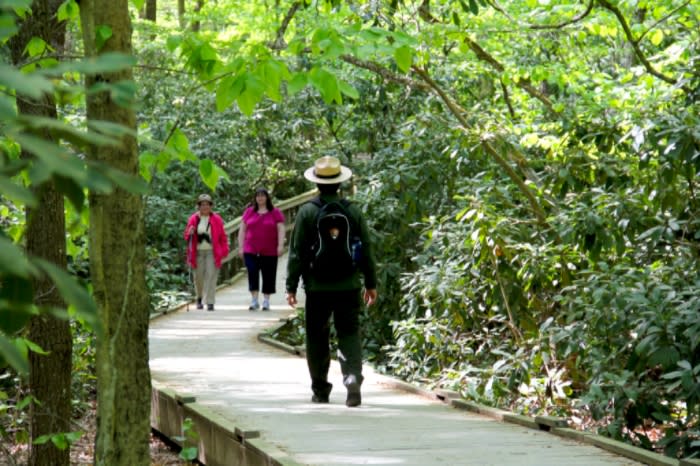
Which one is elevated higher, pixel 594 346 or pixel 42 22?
pixel 42 22

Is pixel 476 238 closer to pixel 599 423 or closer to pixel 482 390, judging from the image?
pixel 482 390

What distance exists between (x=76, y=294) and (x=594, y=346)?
9.05 metres

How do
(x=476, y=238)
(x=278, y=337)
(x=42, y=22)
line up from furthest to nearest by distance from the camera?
(x=278, y=337), (x=476, y=238), (x=42, y=22)

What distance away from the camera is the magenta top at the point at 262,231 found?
1852 cm

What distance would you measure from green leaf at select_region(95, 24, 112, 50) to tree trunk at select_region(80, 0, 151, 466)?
0.03 m

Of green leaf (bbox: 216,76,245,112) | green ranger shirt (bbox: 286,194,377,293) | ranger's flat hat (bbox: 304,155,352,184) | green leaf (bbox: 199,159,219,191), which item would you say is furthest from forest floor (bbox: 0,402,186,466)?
green leaf (bbox: 216,76,245,112)

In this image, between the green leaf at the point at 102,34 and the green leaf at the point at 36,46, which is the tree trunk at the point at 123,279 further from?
the green leaf at the point at 36,46

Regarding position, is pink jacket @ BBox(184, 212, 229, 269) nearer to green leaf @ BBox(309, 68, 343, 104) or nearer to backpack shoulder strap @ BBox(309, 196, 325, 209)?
backpack shoulder strap @ BBox(309, 196, 325, 209)

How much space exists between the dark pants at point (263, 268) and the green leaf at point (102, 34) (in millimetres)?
13958

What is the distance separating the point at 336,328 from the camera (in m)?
9.38

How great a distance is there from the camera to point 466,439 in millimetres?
8055

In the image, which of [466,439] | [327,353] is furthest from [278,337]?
[466,439]

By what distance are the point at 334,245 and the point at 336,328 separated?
737mm

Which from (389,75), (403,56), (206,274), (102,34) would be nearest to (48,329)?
(403,56)
